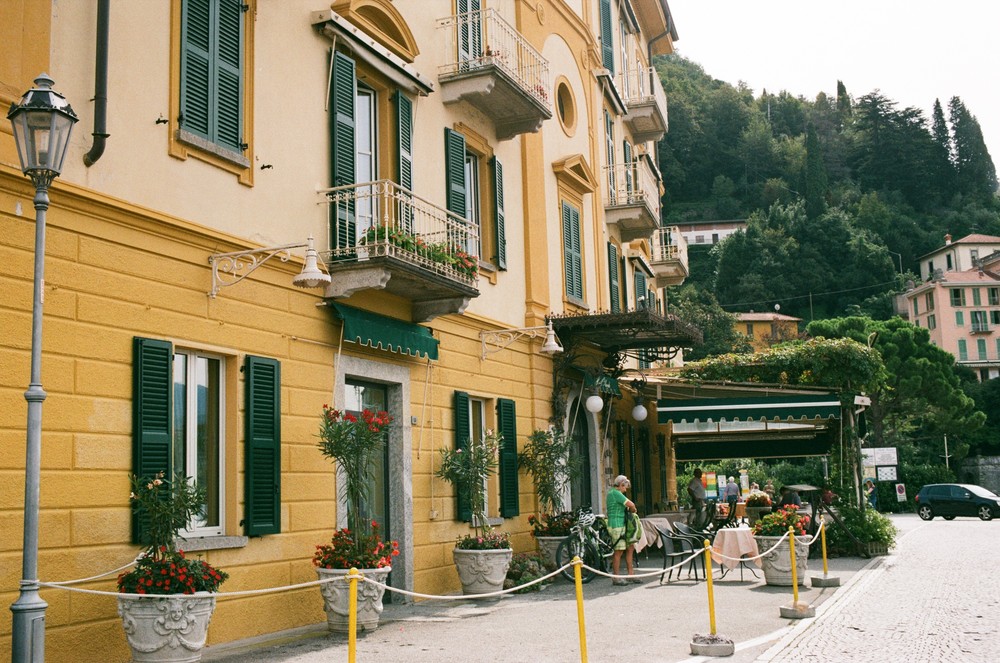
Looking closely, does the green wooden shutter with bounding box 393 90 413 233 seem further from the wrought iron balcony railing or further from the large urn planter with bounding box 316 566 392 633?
the large urn planter with bounding box 316 566 392 633

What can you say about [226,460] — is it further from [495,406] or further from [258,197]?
[495,406]

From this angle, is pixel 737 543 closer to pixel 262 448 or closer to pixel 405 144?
pixel 405 144

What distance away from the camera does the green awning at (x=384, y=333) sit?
454 inches

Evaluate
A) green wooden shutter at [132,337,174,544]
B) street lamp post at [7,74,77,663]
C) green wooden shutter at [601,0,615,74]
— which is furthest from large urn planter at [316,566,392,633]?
green wooden shutter at [601,0,615,74]

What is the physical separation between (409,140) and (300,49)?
2.48 meters

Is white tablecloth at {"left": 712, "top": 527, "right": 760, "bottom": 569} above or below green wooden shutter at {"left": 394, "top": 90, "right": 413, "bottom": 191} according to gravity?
below

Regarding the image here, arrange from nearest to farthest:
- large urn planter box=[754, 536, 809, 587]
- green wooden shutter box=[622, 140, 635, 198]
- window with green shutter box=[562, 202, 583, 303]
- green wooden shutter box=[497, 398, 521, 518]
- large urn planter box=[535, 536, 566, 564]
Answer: large urn planter box=[754, 536, 809, 587], green wooden shutter box=[497, 398, 521, 518], large urn planter box=[535, 536, 566, 564], window with green shutter box=[562, 202, 583, 303], green wooden shutter box=[622, 140, 635, 198]

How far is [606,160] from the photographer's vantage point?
22.7m

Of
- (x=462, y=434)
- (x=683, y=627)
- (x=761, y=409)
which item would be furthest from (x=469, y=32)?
(x=761, y=409)

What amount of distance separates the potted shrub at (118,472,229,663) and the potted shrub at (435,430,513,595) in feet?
17.0

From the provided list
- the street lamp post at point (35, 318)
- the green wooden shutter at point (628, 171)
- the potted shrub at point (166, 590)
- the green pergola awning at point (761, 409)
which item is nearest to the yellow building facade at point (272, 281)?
the potted shrub at point (166, 590)

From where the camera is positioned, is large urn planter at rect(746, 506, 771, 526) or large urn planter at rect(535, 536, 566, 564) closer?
large urn planter at rect(535, 536, 566, 564)

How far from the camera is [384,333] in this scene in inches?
478

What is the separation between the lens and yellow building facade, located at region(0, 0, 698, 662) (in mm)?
7973
